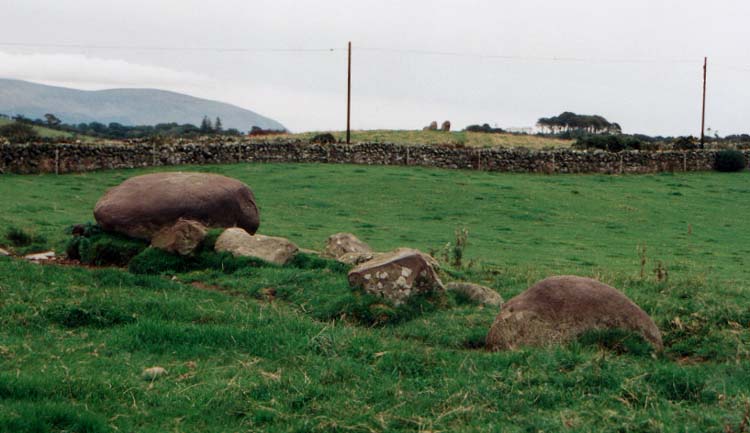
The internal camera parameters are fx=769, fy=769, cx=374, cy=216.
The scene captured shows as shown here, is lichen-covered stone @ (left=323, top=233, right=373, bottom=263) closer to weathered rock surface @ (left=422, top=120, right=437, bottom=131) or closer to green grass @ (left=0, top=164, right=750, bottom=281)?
green grass @ (left=0, top=164, right=750, bottom=281)

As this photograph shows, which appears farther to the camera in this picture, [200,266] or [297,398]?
[200,266]

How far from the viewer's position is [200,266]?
13445 millimetres

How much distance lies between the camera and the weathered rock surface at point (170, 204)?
1434cm

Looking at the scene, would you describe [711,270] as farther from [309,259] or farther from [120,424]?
[120,424]

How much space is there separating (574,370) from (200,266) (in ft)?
26.1

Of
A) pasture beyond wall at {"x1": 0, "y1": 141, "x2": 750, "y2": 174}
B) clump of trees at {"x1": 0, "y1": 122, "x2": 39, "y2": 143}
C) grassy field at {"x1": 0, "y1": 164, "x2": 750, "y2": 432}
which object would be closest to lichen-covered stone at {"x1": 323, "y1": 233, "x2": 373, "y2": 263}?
grassy field at {"x1": 0, "y1": 164, "x2": 750, "y2": 432}

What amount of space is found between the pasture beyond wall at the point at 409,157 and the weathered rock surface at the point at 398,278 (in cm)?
2779

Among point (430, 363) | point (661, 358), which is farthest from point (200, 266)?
point (661, 358)

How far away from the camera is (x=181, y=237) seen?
13719mm

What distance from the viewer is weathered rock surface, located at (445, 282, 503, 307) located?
11.3 m

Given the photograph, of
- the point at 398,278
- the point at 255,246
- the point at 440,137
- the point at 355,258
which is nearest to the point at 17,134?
the point at 255,246

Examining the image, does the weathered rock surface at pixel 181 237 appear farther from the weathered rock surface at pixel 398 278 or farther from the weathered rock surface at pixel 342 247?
the weathered rock surface at pixel 398 278

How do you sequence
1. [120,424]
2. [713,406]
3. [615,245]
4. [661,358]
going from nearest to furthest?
[120,424] → [713,406] → [661,358] → [615,245]

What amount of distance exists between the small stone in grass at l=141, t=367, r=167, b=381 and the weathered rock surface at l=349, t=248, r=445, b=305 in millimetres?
3845
